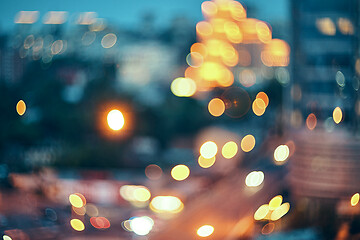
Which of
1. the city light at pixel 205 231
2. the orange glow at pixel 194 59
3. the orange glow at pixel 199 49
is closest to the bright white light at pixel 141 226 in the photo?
the city light at pixel 205 231

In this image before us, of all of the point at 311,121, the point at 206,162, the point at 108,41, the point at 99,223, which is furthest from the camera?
the point at 108,41

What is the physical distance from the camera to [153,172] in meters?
12.3

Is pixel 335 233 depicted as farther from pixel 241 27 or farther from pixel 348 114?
pixel 241 27

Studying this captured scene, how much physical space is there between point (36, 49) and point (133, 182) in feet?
11.7

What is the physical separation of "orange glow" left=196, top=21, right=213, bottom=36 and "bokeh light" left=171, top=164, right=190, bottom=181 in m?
21.1

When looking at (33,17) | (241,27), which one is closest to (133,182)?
(33,17)

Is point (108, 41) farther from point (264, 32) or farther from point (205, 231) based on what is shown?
point (264, 32)

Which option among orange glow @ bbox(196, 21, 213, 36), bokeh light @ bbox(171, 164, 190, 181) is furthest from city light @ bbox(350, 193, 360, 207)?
orange glow @ bbox(196, 21, 213, 36)

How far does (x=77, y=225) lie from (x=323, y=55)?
400cm

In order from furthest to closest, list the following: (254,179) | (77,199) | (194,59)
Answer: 1. (194,59)
2. (254,179)
3. (77,199)

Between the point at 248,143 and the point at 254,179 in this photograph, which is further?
the point at 248,143

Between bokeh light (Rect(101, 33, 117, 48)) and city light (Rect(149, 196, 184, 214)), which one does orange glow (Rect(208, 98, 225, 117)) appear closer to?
bokeh light (Rect(101, 33, 117, 48))

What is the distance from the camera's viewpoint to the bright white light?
21.6 ft

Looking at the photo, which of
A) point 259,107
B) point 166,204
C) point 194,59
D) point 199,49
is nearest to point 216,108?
point 259,107
